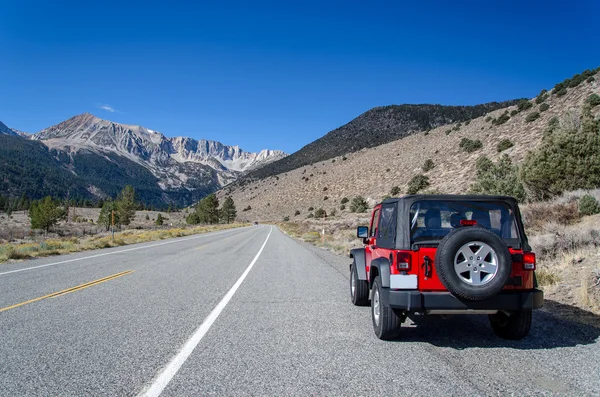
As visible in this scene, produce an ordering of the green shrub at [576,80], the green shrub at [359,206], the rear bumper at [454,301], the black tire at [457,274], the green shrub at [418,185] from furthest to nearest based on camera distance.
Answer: the green shrub at [359,206] → the green shrub at [576,80] → the green shrub at [418,185] → the rear bumper at [454,301] → the black tire at [457,274]

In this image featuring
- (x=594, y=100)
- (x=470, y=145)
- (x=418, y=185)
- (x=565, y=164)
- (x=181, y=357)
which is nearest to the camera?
(x=181, y=357)

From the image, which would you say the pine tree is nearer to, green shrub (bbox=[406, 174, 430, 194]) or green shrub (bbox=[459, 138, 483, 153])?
green shrub (bbox=[406, 174, 430, 194])

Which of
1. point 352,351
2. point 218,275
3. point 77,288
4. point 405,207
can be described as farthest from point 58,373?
point 218,275

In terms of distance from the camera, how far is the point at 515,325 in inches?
207

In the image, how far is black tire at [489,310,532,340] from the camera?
5.20 m

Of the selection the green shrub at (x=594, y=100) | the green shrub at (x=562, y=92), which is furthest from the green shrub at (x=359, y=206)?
the green shrub at (x=562, y=92)

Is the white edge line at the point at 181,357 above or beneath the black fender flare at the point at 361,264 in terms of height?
beneath

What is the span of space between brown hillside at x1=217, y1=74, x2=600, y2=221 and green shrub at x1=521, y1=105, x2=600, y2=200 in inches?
275

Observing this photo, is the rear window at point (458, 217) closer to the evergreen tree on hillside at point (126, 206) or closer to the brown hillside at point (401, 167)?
the brown hillside at point (401, 167)

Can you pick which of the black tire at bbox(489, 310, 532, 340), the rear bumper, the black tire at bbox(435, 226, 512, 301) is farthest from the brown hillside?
the black tire at bbox(435, 226, 512, 301)

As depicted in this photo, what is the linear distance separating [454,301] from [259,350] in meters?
2.42

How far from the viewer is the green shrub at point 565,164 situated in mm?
19981

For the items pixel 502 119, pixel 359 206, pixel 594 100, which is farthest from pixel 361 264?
pixel 502 119

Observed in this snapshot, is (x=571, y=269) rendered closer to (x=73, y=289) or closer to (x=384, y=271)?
(x=384, y=271)
